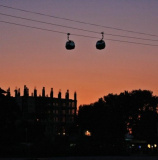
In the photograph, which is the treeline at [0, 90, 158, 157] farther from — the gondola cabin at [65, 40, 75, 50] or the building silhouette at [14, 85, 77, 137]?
the gondola cabin at [65, 40, 75, 50]

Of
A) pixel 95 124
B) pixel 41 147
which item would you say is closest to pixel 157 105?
pixel 95 124

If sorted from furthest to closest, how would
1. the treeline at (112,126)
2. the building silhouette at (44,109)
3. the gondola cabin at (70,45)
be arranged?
the building silhouette at (44,109), the treeline at (112,126), the gondola cabin at (70,45)

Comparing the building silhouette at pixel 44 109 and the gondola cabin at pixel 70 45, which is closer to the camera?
the gondola cabin at pixel 70 45

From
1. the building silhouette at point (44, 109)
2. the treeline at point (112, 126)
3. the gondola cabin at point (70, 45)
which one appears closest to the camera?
the gondola cabin at point (70, 45)

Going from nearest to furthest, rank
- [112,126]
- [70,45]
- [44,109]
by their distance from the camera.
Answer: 1. [70,45]
2. [112,126]
3. [44,109]

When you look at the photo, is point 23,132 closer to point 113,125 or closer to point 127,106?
point 113,125

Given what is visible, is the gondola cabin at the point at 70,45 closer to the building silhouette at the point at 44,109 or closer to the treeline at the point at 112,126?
the treeline at the point at 112,126

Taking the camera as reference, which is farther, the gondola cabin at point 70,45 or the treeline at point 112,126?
the treeline at point 112,126

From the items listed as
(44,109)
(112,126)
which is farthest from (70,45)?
(44,109)

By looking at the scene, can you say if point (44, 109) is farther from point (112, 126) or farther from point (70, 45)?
point (70, 45)

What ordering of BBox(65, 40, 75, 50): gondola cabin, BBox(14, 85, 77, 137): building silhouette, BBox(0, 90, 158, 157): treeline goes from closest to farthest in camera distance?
BBox(65, 40, 75, 50): gondola cabin → BBox(0, 90, 158, 157): treeline → BBox(14, 85, 77, 137): building silhouette

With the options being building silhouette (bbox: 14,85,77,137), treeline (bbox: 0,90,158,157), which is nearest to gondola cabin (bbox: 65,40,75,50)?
treeline (bbox: 0,90,158,157)

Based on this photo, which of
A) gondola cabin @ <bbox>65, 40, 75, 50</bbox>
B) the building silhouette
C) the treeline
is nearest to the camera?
gondola cabin @ <bbox>65, 40, 75, 50</bbox>

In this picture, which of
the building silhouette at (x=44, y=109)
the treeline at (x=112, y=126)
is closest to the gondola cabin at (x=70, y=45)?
the treeline at (x=112, y=126)
